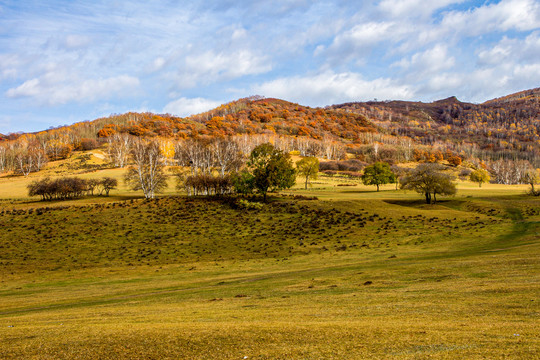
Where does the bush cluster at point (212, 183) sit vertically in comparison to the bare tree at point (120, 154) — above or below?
below

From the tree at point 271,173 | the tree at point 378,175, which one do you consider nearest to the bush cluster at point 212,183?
the tree at point 271,173

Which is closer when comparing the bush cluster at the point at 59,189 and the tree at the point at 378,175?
the bush cluster at the point at 59,189

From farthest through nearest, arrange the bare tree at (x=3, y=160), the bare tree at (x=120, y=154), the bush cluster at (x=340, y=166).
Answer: the bush cluster at (x=340, y=166) → the bare tree at (x=3, y=160) → the bare tree at (x=120, y=154)

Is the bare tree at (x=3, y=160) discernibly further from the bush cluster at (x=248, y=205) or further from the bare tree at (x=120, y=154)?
the bush cluster at (x=248, y=205)

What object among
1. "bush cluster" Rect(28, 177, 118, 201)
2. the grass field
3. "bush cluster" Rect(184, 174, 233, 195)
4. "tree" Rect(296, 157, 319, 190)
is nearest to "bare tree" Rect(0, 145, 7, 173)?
"bush cluster" Rect(28, 177, 118, 201)

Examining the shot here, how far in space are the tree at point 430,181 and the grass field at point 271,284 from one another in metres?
9.42

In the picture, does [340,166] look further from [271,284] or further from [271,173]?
[271,284]

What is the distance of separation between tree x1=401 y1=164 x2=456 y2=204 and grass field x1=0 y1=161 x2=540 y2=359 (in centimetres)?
942

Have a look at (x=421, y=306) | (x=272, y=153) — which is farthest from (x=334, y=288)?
(x=272, y=153)

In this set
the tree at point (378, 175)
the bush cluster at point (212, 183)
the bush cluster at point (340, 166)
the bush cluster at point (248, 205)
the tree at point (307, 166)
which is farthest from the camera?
the bush cluster at point (340, 166)

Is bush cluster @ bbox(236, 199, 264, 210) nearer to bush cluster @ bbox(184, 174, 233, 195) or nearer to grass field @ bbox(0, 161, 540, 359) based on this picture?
grass field @ bbox(0, 161, 540, 359)

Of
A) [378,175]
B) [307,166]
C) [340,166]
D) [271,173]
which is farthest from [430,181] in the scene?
[340,166]

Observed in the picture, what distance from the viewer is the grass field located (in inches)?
397

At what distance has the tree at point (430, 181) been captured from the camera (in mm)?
76812
